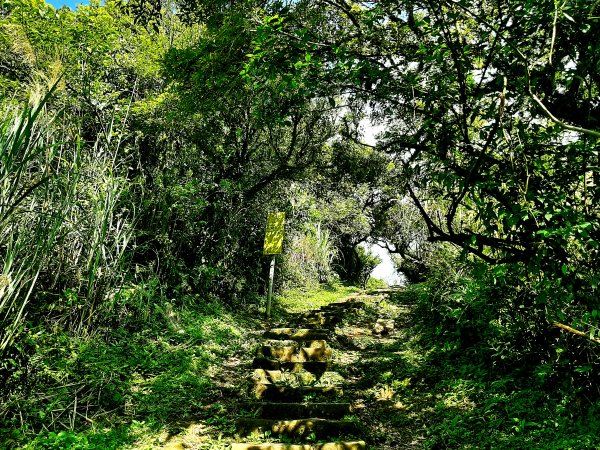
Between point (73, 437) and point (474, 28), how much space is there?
470 cm

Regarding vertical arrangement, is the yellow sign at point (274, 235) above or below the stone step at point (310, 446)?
Result: above

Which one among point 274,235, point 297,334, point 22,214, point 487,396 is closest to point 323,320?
point 297,334

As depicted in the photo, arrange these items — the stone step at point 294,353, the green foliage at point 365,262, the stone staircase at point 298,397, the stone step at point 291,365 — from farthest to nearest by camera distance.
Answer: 1. the green foliage at point 365,262
2. the stone step at point 294,353
3. the stone step at point 291,365
4. the stone staircase at point 298,397

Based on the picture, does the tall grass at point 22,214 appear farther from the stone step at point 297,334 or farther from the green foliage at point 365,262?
the green foliage at point 365,262

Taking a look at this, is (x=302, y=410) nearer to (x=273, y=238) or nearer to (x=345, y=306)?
(x=273, y=238)

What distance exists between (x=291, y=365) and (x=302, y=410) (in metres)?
1.02

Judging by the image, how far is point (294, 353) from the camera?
Result: 191 inches

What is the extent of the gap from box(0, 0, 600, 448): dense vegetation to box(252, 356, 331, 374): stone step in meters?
0.59

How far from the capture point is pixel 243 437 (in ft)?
10.8

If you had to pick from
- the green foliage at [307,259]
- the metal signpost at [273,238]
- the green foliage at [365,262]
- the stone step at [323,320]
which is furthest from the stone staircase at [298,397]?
the green foliage at [365,262]

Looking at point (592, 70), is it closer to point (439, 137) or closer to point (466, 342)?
point (439, 137)

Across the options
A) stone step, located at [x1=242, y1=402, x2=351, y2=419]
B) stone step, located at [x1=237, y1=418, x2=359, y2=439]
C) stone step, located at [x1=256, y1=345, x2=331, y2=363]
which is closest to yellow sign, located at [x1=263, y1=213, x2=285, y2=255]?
stone step, located at [x1=256, y1=345, x2=331, y2=363]

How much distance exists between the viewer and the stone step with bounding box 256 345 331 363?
480 cm

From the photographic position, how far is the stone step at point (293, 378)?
4.26 metres
